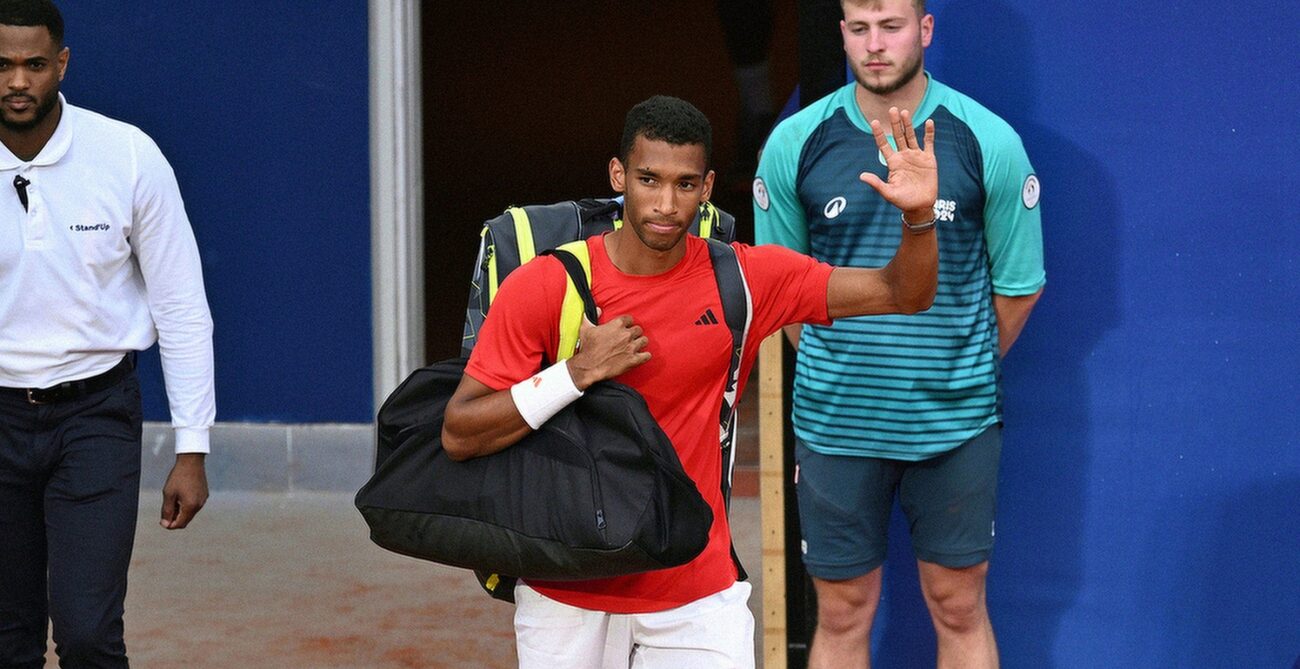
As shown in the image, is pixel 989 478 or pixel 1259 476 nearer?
pixel 989 478

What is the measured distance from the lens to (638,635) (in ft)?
10.5

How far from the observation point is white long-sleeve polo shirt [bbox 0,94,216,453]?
3725mm

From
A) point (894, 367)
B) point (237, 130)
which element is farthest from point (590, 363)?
point (237, 130)

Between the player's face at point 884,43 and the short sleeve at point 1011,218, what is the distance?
10.7 inches

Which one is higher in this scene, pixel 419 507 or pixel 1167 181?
pixel 1167 181

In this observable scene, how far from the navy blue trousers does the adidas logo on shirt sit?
4.63ft

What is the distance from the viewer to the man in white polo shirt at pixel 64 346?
145 inches

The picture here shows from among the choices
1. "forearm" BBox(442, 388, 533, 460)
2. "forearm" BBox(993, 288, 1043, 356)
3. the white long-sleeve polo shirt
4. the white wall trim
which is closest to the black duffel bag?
"forearm" BBox(442, 388, 533, 460)

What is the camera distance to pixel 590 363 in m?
2.96

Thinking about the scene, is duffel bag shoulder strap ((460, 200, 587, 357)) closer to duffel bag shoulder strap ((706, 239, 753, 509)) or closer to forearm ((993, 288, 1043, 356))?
duffel bag shoulder strap ((706, 239, 753, 509))

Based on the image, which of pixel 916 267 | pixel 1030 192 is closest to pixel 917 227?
pixel 916 267

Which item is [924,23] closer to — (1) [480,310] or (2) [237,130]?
(1) [480,310]

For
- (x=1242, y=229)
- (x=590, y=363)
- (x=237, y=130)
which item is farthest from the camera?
(x=237, y=130)

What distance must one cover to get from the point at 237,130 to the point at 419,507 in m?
5.50
